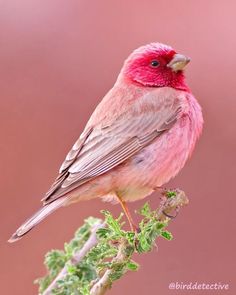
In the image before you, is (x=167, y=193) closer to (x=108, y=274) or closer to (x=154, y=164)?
(x=154, y=164)

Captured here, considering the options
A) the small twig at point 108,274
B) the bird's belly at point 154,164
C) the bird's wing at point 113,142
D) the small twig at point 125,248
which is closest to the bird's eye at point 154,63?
the bird's wing at point 113,142

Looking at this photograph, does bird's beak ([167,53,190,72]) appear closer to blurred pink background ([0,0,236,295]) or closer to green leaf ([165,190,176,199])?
green leaf ([165,190,176,199])

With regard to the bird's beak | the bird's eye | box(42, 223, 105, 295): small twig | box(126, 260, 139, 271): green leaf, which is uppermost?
the bird's eye

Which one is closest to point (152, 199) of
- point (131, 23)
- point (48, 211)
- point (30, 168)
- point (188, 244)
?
point (188, 244)

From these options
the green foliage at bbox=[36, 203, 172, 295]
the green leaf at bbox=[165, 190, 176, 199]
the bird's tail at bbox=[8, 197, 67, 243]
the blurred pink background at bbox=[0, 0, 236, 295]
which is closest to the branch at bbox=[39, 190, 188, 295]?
the green foliage at bbox=[36, 203, 172, 295]

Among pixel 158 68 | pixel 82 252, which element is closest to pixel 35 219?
pixel 82 252

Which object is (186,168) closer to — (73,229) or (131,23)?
(73,229)
